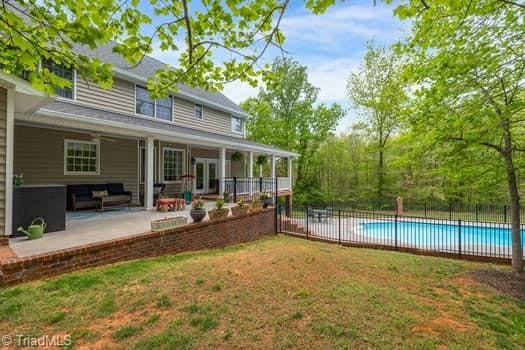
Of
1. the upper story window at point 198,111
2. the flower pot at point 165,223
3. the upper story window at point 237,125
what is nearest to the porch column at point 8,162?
the flower pot at point 165,223

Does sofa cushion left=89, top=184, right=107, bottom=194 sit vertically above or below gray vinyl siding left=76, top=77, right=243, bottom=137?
below

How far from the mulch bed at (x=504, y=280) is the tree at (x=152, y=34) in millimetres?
7004

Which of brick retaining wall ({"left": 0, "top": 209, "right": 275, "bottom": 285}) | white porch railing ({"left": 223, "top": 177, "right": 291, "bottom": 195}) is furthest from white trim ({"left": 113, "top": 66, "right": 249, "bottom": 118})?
white porch railing ({"left": 223, "top": 177, "right": 291, "bottom": 195})

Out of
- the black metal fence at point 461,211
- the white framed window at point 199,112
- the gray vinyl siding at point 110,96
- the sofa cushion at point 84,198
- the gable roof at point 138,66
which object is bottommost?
the black metal fence at point 461,211

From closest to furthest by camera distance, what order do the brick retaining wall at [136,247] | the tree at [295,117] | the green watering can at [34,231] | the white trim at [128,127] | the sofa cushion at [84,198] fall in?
the brick retaining wall at [136,247] < the green watering can at [34,231] < the white trim at [128,127] < the sofa cushion at [84,198] < the tree at [295,117]

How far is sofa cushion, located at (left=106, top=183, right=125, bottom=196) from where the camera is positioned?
10648 millimetres

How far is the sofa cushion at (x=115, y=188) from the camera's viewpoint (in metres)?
10.6

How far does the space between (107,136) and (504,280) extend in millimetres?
13537

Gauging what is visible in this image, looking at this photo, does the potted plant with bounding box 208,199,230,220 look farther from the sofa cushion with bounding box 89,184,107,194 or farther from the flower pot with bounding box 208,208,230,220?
the sofa cushion with bounding box 89,184,107,194

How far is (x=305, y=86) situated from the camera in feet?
93.9

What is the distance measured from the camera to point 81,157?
1016cm

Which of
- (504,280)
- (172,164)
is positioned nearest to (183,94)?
(172,164)

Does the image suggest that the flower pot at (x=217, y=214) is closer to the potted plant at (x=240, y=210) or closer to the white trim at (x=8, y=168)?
the potted plant at (x=240, y=210)

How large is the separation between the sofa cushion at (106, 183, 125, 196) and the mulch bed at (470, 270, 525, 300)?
1195 centimetres
